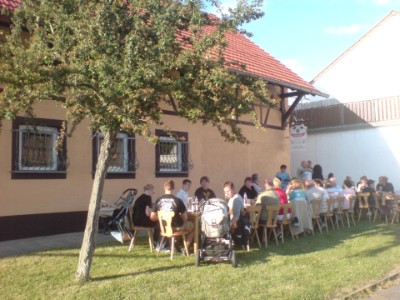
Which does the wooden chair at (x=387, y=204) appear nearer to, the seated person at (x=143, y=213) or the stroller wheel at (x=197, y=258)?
the seated person at (x=143, y=213)

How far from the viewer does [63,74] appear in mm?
5598

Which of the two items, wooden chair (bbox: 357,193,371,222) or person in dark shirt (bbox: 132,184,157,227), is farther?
wooden chair (bbox: 357,193,371,222)

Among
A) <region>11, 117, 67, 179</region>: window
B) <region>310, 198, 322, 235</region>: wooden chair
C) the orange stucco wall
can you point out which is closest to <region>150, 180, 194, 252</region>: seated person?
<region>11, 117, 67, 179</region>: window

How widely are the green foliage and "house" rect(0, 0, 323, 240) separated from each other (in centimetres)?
91

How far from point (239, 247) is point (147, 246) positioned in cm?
171

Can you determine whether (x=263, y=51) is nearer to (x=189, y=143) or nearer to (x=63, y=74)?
(x=189, y=143)

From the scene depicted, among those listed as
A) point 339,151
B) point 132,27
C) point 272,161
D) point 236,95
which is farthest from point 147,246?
point 339,151

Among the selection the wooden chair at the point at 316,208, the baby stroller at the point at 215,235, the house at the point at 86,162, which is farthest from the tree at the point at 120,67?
the wooden chair at the point at 316,208

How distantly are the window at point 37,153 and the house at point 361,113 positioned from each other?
38.0 ft

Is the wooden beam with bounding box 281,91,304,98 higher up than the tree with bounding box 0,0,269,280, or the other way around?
the wooden beam with bounding box 281,91,304,98

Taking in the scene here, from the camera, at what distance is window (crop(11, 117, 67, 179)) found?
9234 millimetres

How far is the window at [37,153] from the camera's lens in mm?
9234

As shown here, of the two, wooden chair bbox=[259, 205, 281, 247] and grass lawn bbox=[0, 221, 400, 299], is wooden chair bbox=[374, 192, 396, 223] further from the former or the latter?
wooden chair bbox=[259, 205, 281, 247]

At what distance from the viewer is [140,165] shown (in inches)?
459
